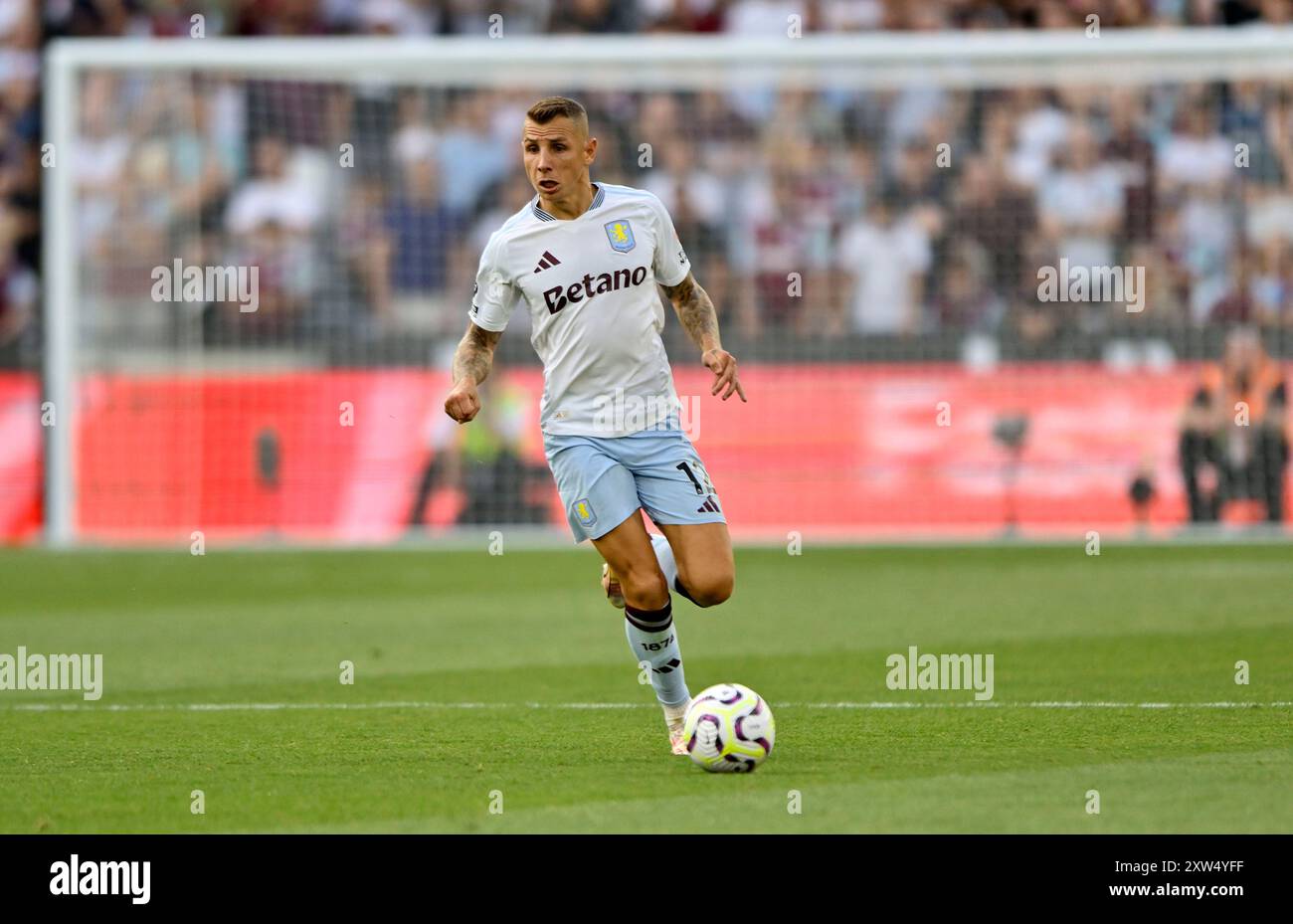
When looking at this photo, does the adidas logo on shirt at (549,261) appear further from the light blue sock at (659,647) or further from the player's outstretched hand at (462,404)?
the light blue sock at (659,647)

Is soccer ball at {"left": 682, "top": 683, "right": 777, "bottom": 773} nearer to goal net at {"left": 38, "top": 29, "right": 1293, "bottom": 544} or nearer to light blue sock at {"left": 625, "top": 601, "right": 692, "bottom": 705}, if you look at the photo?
light blue sock at {"left": 625, "top": 601, "right": 692, "bottom": 705}

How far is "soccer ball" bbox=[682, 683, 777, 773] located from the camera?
7734 millimetres

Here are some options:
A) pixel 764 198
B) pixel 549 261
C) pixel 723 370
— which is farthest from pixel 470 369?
pixel 764 198

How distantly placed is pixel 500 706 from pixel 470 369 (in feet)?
7.60

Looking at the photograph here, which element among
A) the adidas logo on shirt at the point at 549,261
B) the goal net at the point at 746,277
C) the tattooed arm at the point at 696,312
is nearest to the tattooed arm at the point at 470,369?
the adidas logo on shirt at the point at 549,261

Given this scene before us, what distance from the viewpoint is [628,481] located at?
8289 millimetres

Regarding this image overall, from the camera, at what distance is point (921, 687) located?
1042 centimetres

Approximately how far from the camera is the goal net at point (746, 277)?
20172 millimetres

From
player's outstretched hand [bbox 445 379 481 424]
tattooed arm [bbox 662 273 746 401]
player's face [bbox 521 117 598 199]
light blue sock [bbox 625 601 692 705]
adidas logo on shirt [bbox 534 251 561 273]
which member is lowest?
light blue sock [bbox 625 601 692 705]

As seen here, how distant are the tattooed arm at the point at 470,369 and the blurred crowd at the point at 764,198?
491 inches

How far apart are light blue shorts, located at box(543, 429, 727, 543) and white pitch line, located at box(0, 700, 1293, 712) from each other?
1779 millimetres

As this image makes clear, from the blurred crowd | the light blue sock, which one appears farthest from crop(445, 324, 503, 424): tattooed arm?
the blurred crowd
